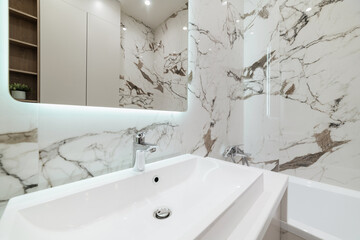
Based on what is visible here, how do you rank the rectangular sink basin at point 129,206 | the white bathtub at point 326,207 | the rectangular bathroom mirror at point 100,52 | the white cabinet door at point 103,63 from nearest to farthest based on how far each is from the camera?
the rectangular sink basin at point 129,206, the rectangular bathroom mirror at point 100,52, the white cabinet door at point 103,63, the white bathtub at point 326,207

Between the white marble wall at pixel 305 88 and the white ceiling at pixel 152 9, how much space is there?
0.96 m

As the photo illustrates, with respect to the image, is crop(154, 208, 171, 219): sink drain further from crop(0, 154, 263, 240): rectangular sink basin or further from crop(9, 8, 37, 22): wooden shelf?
crop(9, 8, 37, 22): wooden shelf

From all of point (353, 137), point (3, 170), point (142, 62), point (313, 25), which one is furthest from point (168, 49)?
point (353, 137)

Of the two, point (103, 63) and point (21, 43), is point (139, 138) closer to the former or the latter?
point (103, 63)

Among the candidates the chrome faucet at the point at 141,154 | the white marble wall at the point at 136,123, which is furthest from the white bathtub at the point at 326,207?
the chrome faucet at the point at 141,154

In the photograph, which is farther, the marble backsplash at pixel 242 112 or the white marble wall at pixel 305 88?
the white marble wall at pixel 305 88

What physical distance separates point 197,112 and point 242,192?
0.71 metres

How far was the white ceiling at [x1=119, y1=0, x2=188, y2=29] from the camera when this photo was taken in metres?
0.81

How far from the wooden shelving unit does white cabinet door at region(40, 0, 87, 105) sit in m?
0.02

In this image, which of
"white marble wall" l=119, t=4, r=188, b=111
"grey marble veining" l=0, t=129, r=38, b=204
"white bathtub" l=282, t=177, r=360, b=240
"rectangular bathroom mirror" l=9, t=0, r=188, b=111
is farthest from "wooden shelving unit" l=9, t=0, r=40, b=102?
"white bathtub" l=282, t=177, r=360, b=240

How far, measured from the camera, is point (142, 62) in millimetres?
870

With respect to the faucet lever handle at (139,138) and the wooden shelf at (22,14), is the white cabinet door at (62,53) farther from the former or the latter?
the faucet lever handle at (139,138)

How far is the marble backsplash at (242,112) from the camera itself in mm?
552

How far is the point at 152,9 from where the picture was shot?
0.91 metres
